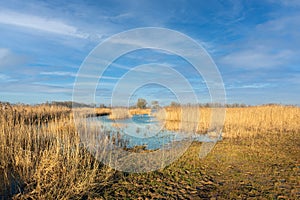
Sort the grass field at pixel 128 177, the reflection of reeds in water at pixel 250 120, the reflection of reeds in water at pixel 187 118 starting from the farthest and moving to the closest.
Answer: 1. the reflection of reeds in water at pixel 187 118
2. the reflection of reeds in water at pixel 250 120
3. the grass field at pixel 128 177

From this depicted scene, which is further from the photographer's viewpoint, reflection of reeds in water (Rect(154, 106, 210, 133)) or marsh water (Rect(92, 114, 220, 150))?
reflection of reeds in water (Rect(154, 106, 210, 133))

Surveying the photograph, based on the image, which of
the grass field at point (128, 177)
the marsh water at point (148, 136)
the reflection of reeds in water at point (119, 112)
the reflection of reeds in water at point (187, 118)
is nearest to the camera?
the grass field at point (128, 177)

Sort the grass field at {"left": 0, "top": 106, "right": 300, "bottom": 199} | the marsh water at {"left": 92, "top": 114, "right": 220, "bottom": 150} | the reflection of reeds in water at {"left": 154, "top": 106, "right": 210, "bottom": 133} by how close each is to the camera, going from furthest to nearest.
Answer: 1. the reflection of reeds in water at {"left": 154, "top": 106, "right": 210, "bottom": 133}
2. the marsh water at {"left": 92, "top": 114, "right": 220, "bottom": 150}
3. the grass field at {"left": 0, "top": 106, "right": 300, "bottom": 199}

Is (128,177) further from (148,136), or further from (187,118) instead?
(187,118)

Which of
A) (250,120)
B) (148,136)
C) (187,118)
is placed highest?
(250,120)

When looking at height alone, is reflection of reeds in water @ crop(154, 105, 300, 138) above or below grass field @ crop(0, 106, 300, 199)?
above

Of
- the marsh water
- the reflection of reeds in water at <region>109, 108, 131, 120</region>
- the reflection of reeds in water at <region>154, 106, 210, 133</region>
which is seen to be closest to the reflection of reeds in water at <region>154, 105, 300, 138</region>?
the reflection of reeds in water at <region>154, 106, 210, 133</region>

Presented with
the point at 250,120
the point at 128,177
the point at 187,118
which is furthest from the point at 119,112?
the point at 128,177

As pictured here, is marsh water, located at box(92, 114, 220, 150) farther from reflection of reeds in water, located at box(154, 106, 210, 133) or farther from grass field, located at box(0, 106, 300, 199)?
grass field, located at box(0, 106, 300, 199)

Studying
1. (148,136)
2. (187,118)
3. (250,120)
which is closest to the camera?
(148,136)

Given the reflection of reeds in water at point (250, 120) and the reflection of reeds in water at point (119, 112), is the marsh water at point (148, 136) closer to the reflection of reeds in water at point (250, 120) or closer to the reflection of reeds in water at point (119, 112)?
the reflection of reeds in water at point (250, 120)

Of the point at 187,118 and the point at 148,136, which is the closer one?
the point at 148,136

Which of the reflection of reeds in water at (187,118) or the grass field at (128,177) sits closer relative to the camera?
the grass field at (128,177)

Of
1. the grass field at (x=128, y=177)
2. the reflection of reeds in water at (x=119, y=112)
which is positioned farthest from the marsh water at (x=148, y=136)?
the reflection of reeds in water at (x=119, y=112)
